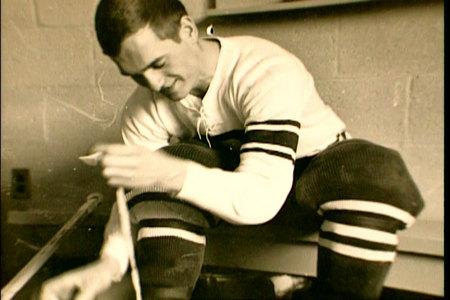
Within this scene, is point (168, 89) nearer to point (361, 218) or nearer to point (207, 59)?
point (207, 59)

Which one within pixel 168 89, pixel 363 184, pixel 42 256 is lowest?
pixel 42 256

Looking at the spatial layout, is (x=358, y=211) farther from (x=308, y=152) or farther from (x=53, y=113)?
(x=53, y=113)

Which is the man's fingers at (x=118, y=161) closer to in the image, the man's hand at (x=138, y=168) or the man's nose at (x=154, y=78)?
the man's hand at (x=138, y=168)

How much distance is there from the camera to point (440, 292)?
2.34 ft

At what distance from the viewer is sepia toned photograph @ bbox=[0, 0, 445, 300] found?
1.83ft

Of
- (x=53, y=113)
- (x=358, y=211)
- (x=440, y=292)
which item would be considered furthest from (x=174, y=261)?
(x=53, y=113)

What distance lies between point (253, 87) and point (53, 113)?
52cm

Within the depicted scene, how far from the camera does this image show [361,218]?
55cm

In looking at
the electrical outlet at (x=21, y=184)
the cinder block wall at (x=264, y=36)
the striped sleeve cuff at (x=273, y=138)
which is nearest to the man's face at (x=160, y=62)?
the striped sleeve cuff at (x=273, y=138)

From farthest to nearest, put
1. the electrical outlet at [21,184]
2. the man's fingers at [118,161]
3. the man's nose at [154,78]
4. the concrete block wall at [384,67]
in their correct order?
the electrical outlet at [21,184] < the concrete block wall at [384,67] < the man's nose at [154,78] < the man's fingers at [118,161]

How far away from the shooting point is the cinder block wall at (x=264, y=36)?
76 centimetres

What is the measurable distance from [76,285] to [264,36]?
49 cm

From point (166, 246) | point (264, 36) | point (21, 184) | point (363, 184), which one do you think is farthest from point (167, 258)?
point (21, 184)

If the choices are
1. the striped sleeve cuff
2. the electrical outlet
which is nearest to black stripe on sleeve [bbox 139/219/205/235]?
the striped sleeve cuff
